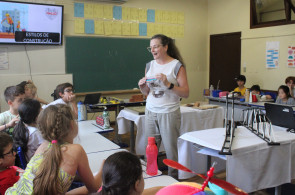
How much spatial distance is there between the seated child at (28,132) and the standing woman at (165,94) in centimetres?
97

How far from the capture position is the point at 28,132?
6.62 feet

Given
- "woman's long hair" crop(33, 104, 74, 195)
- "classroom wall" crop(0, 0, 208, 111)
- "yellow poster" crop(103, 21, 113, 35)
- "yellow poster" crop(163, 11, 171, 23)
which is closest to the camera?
"woman's long hair" crop(33, 104, 74, 195)

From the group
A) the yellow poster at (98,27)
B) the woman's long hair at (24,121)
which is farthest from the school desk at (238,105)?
the woman's long hair at (24,121)

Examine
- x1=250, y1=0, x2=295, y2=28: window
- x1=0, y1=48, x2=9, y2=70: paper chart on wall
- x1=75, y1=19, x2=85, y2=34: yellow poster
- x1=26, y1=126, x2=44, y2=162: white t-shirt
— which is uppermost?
x1=250, y1=0, x2=295, y2=28: window

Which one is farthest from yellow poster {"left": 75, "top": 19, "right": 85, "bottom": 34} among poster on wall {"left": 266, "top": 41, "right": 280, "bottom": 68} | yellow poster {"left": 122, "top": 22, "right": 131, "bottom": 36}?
poster on wall {"left": 266, "top": 41, "right": 280, "bottom": 68}

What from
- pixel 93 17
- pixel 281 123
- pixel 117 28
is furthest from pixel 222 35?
pixel 281 123

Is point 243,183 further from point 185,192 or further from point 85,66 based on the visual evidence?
point 85,66

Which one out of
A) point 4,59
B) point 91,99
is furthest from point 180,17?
point 4,59

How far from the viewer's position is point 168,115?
2.61 metres

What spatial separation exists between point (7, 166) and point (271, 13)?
19.2 feet

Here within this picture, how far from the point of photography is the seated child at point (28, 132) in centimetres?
199

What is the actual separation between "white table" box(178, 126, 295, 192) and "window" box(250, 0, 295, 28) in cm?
399

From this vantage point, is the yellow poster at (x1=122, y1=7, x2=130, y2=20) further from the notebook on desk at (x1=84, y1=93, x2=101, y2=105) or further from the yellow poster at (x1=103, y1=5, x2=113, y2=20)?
the notebook on desk at (x1=84, y1=93, x2=101, y2=105)

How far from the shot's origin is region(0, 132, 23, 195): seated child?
1.60m
